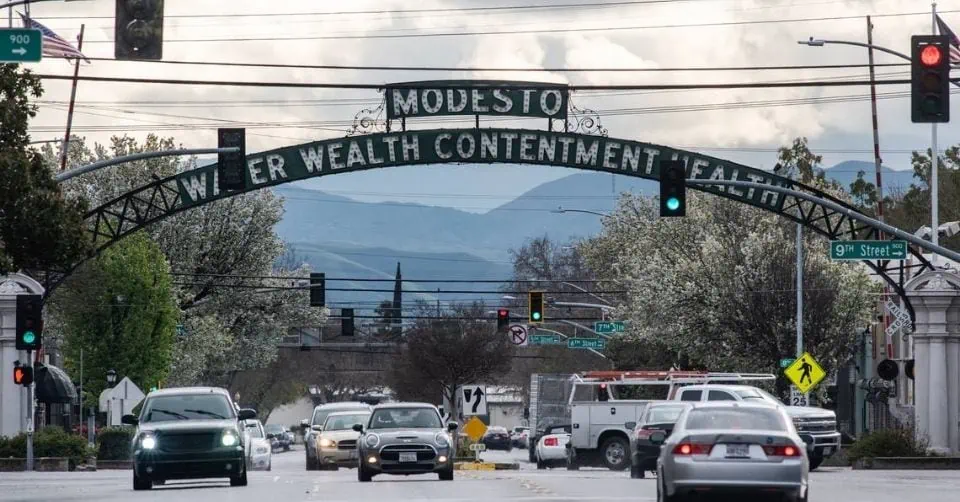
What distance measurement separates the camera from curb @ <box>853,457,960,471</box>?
39688 mm

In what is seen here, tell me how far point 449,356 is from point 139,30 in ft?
207

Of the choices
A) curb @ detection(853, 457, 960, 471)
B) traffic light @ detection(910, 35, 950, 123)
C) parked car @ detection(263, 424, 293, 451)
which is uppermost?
traffic light @ detection(910, 35, 950, 123)

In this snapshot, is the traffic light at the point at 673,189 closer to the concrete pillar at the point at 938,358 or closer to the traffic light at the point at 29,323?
the concrete pillar at the point at 938,358

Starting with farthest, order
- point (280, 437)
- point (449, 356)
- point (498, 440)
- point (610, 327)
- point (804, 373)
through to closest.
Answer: point (280, 437), point (498, 440), point (449, 356), point (610, 327), point (804, 373)

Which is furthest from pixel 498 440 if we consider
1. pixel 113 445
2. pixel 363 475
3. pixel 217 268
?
pixel 363 475

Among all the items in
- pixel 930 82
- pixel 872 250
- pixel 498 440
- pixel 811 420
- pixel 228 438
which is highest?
pixel 930 82

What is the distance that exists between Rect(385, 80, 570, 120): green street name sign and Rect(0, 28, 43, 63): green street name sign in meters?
18.8

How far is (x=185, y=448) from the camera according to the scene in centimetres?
2764

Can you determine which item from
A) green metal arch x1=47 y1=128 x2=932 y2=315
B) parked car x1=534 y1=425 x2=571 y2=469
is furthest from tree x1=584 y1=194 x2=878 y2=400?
green metal arch x1=47 y1=128 x2=932 y2=315

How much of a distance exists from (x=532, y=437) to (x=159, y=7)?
40768mm

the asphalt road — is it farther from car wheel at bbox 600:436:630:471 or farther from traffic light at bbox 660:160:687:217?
car wheel at bbox 600:436:630:471

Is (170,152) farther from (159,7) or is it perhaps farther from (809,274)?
(809,274)

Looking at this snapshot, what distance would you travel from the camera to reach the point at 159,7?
1008 inches

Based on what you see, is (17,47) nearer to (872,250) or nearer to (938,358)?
(872,250)
